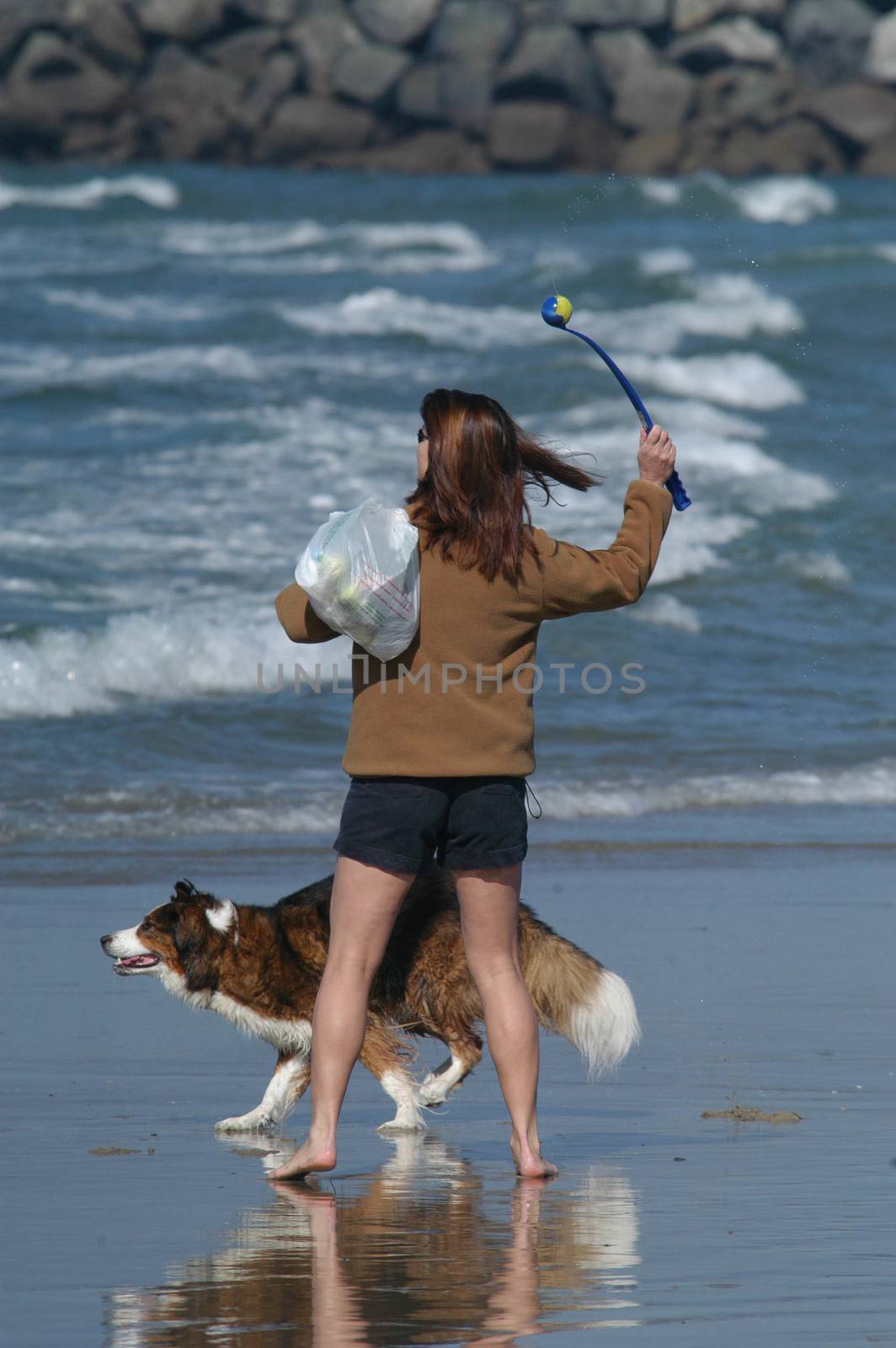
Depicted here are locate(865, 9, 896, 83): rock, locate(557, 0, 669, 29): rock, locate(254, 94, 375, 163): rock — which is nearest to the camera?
locate(254, 94, 375, 163): rock

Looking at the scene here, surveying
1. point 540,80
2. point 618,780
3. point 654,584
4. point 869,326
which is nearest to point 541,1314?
point 618,780

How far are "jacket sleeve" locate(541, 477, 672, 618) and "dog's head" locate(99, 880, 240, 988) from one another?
1613mm

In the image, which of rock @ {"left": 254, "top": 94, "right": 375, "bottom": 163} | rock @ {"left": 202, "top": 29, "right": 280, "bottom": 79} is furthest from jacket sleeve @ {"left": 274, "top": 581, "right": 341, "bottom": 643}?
rock @ {"left": 202, "top": 29, "right": 280, "bottom": 79}

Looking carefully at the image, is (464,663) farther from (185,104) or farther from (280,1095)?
(185,104)

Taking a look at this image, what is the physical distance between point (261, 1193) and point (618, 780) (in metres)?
6.03

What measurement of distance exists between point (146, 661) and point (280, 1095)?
6961 millimetres

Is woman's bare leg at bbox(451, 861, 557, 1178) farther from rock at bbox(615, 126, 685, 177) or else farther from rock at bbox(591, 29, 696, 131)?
rock at bbox(591, 29, 696, 131)

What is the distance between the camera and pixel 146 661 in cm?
1212

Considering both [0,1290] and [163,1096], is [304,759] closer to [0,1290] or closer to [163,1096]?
[163,1096]

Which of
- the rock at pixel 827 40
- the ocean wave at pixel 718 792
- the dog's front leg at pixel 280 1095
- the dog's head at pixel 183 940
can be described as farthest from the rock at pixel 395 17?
the dog's front leg at pixel 280 1095

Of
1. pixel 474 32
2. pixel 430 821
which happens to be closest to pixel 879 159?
pixel 474 32

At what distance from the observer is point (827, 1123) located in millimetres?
5117

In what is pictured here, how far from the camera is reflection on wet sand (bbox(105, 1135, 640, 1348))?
3502mm

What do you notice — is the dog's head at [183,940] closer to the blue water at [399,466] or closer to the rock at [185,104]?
the blue water at [399,466]
